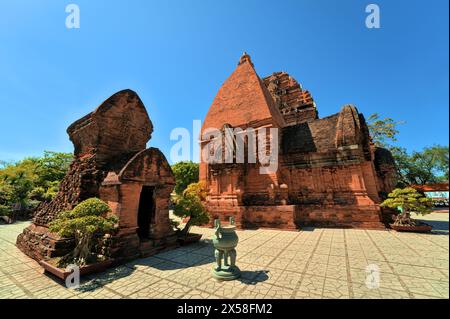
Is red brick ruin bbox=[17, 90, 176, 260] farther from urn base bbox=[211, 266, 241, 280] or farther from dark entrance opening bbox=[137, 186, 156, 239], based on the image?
urn base bbox=[211, 266, 241, 280]

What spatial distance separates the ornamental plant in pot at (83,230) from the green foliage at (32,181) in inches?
580

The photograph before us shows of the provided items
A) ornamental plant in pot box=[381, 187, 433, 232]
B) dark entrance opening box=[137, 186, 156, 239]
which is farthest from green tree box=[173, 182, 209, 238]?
ornamental plant in pot box=[381, 187, 433, 232]

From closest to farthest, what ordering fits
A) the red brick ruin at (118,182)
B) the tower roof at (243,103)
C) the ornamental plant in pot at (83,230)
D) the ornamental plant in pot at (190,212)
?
the ornamental plant in pot at (83,230) < the red brick ruin at (118,182) < the ornamental plant in pot at (190,212) < the tower roof at (243,103)

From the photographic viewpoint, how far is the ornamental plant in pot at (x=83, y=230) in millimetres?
4516

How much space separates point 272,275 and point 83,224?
4.51m

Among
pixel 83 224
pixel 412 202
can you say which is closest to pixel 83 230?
pixel 83 224

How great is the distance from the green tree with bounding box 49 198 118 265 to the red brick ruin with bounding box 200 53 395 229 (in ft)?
24.8

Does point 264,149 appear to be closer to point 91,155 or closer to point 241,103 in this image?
point 241,103

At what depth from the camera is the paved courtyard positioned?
3.56m

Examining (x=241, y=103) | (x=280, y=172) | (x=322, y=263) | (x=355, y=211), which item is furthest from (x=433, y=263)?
(x=241, y=103)

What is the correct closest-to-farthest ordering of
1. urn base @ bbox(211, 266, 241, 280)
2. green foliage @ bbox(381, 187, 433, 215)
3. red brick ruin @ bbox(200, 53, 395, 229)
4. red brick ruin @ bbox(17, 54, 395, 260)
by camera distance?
urn base @ bbox(211, 266, 241, 280), red brick ruin @ bbox(17, 54, 395, 260), green foliage @ bbox(381, 187, 433, 215), red brick ruin @ bbox(200, 53, 395, 229)

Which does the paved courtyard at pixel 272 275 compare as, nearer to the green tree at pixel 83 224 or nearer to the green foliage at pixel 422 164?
the green tree at pixel 83 224

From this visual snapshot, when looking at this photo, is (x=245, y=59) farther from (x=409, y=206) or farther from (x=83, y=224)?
(x=83, y=224)

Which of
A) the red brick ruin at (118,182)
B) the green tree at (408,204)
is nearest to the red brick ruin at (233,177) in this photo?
the red brick ruin at (118,182)
